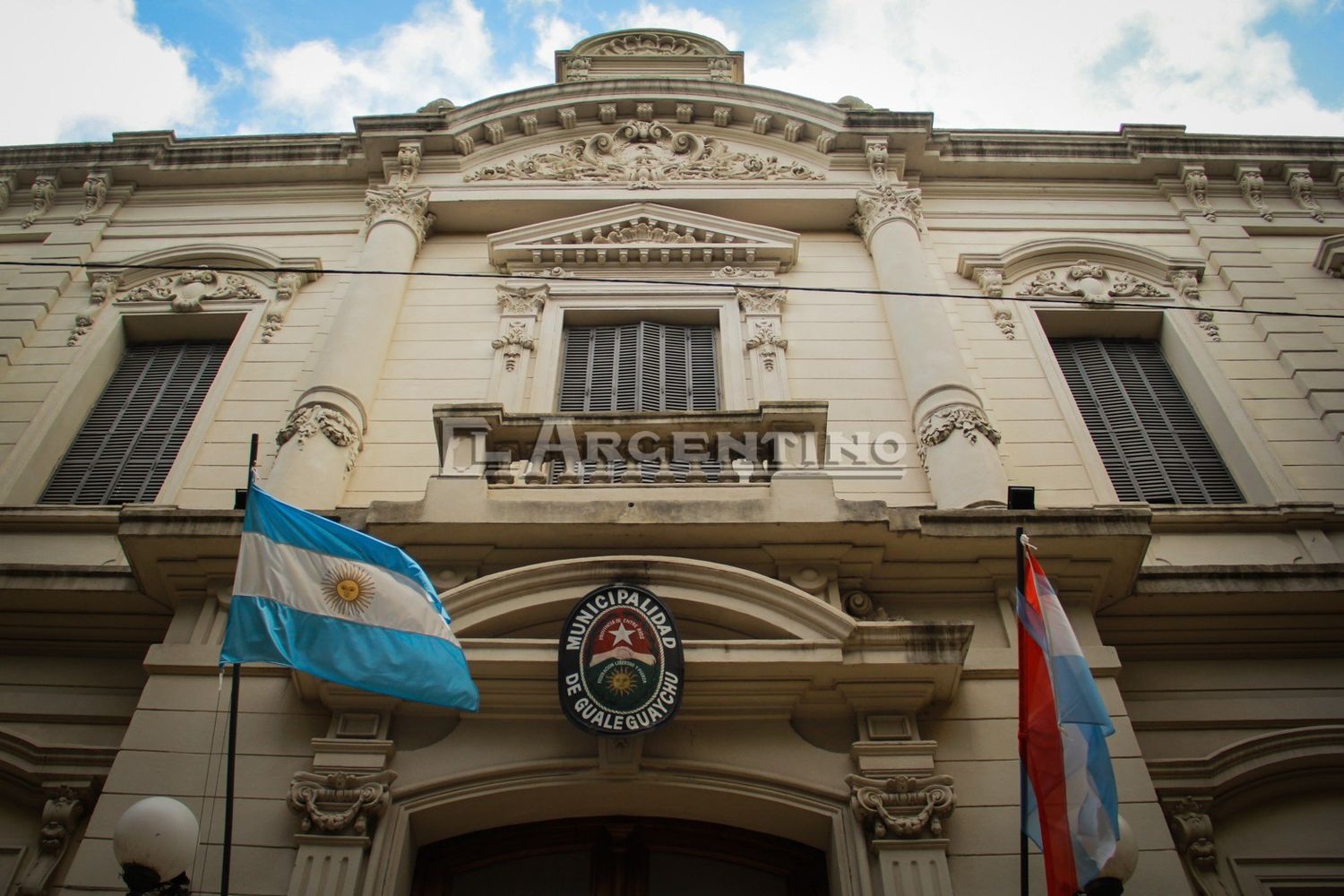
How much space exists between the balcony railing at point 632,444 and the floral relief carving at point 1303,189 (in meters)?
8.88

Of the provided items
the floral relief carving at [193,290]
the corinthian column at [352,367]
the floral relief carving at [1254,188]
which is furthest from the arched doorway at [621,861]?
the floral relief carving at [1254,188]

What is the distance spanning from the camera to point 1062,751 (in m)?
6.03

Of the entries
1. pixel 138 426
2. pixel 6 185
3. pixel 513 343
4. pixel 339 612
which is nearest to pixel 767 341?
pixel 513 343

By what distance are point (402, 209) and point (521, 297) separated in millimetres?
2122

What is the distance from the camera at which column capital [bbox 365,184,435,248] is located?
42.1 ft

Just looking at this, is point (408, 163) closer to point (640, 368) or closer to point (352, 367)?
point (352, 367)

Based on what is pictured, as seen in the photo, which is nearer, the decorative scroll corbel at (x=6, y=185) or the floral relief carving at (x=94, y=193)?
the floral relief carving at (x=94, y=193)

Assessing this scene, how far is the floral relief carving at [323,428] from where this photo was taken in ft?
32.3

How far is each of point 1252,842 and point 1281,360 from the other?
587 centimetres

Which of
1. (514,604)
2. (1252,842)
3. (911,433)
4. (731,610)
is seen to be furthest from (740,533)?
(1252,842)

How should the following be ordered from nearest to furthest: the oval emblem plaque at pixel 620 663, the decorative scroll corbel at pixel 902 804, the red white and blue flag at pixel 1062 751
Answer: the red white and blue flag at pixel 1062 751, the decorative scroll corbel at pixel 902 804, the oval emblem plaque at pixel 620 663

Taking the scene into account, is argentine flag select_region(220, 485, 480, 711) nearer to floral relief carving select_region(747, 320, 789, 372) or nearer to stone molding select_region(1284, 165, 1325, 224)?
floral relief carving select_region(747, 320, 789, 372)

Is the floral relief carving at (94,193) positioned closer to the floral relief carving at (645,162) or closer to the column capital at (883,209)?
the floral relief carving at (645,162)

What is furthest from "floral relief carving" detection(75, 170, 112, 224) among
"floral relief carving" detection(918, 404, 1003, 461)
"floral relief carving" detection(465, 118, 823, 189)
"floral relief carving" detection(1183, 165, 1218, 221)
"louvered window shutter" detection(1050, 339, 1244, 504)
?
"floral relief carving" detection(1183, 165, 1218, 221)
